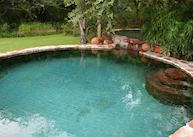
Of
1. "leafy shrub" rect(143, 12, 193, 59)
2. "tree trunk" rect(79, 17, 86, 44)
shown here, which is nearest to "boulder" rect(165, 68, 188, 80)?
"leafy shrub" rect(143, 12, 193, 59)

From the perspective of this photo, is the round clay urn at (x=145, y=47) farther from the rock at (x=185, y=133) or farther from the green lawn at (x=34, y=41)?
the rock at (x=185, y=133)

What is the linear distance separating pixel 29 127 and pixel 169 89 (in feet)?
14.0

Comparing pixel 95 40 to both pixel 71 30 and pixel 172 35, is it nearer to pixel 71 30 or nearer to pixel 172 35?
pixel 71 30

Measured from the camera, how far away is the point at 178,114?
820 cm

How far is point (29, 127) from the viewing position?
7559mm

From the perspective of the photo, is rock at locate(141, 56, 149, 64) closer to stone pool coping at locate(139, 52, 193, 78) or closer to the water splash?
stone pool coping at locate(139, 52, 193, 78)

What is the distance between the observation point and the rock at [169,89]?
29.8ft

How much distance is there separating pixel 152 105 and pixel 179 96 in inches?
38.2

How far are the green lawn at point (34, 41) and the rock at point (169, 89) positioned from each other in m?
4.95

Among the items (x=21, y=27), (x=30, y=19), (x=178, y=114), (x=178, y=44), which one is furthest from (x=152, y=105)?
(x=30, y=19)

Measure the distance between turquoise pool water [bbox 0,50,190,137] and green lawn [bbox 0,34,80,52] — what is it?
55.9 inches

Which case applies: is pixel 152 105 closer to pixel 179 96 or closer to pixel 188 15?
pixel 179 96

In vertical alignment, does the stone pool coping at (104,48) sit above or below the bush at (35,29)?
below

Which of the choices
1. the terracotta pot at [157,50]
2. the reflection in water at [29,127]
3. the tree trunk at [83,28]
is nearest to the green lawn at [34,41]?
the tree trunk at [83,28]
